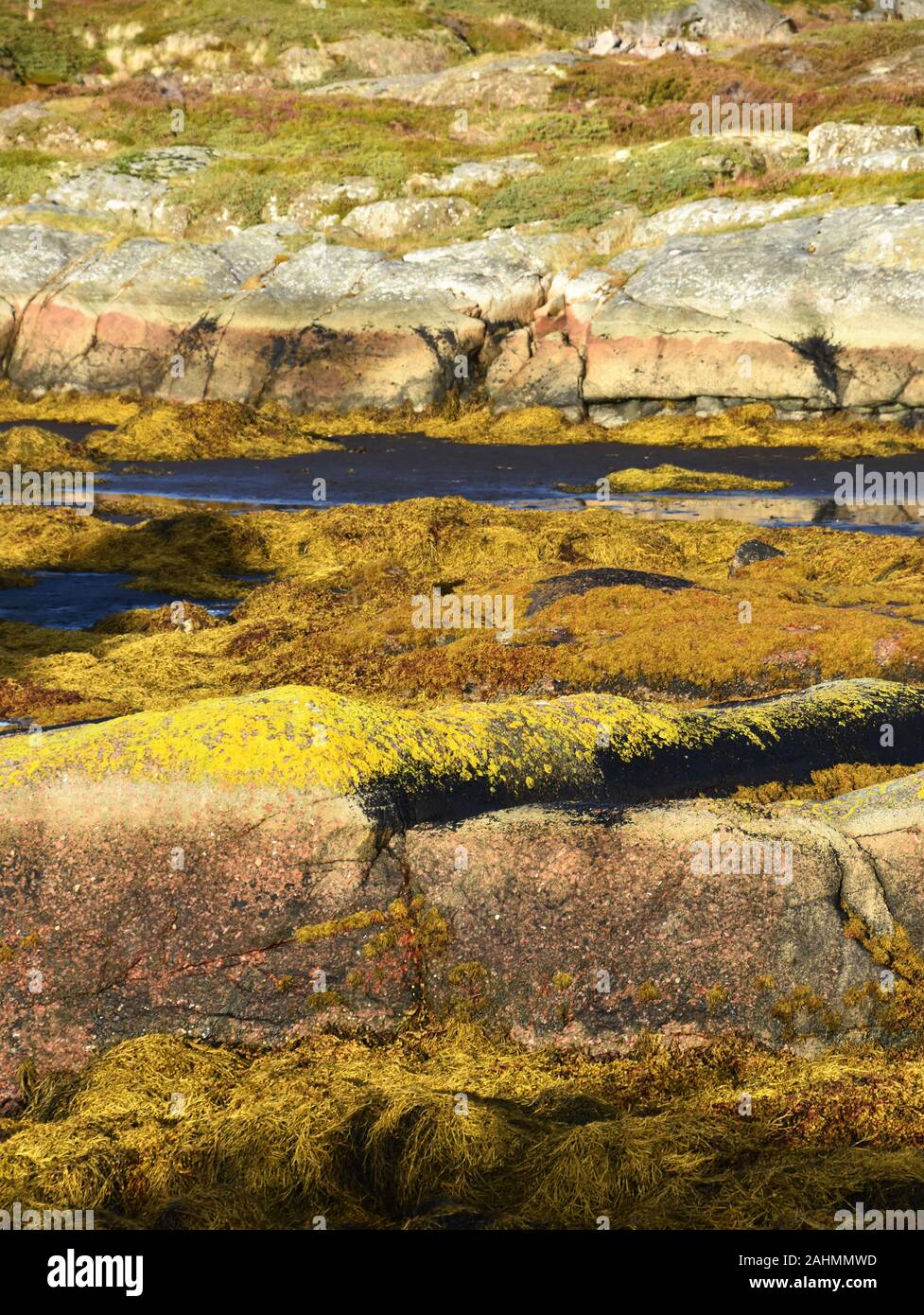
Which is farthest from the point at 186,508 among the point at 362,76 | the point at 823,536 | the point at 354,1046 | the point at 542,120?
the point at 362,76

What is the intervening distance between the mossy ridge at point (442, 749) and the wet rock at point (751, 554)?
1072 centimetres

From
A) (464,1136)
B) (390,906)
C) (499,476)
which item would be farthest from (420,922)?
(499,476)

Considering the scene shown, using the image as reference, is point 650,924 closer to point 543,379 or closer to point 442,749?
point 442,749

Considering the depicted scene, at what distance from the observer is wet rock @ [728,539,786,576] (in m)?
19.8

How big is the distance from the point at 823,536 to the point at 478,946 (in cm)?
1769

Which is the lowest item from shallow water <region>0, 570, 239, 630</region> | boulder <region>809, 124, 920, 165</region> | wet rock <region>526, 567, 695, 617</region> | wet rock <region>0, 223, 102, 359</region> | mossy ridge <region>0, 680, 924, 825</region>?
mossy ridge <region>0, 680, 924, 825</region>

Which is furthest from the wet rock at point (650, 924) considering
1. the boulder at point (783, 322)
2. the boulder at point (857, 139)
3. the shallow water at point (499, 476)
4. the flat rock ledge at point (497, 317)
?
the boulder at point (857, 139)

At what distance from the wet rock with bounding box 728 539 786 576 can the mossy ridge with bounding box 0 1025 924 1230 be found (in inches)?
539

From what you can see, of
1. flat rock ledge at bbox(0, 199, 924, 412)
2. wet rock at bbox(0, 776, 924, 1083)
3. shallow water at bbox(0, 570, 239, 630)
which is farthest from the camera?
flat rock ledge at bbox(0, 199, 924, 412)

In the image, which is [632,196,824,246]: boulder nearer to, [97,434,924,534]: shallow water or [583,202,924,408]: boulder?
[583,202,924,408]: boulder

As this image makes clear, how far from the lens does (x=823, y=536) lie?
2305 cm

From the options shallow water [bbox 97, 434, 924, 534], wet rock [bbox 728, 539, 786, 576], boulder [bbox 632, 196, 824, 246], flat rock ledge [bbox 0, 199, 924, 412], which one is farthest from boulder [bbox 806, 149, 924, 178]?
wet rock [bbox 728, 539, 786, 576]
